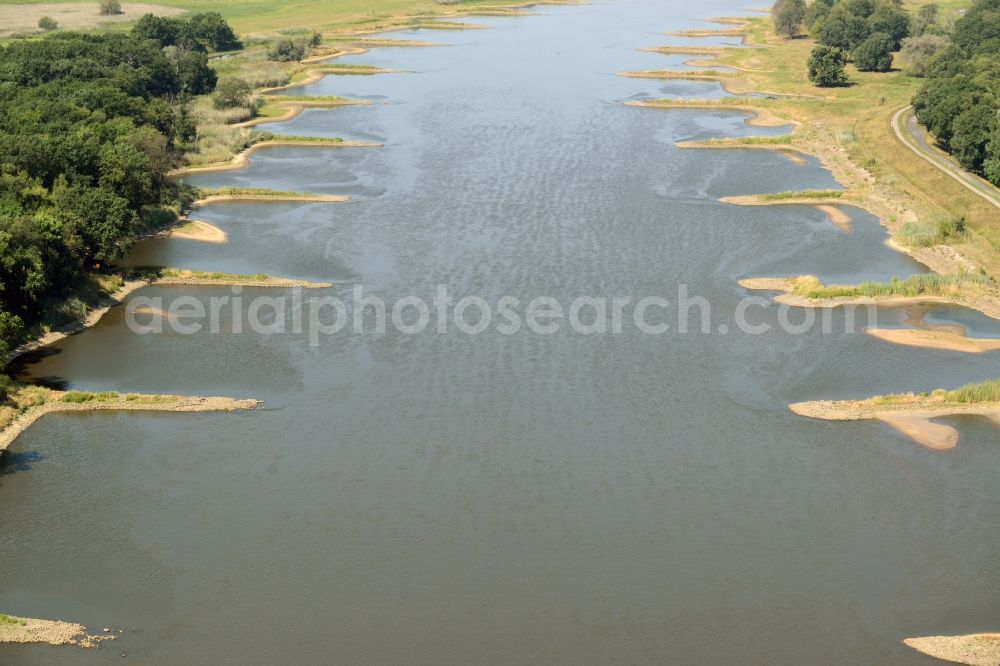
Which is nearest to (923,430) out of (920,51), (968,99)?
(968,99)

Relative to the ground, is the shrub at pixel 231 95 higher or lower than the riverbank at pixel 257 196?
higher

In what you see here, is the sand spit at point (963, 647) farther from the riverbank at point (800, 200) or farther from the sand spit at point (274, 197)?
the sand spit at point (274, 197)

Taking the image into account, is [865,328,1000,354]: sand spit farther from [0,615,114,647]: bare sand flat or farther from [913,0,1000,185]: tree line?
[0,615,114,647]: bare sand flat

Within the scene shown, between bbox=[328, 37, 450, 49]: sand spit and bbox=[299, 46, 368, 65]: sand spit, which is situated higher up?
bbox=[328, 37, 450, 49]: sand spit

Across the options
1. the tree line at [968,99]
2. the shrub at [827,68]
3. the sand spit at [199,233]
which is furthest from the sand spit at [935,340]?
the shrub at [827,68]

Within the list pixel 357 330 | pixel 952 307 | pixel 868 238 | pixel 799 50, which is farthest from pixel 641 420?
pixel 799 50

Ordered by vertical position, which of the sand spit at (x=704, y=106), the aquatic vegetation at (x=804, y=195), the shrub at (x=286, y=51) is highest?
the shrub at (x=286, y=51)

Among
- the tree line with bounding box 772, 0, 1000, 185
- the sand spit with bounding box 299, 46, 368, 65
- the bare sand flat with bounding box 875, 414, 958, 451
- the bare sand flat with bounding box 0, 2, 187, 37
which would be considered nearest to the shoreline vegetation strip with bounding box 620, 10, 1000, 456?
the bare sand flat with bounding box 875, 414, 958, 451
